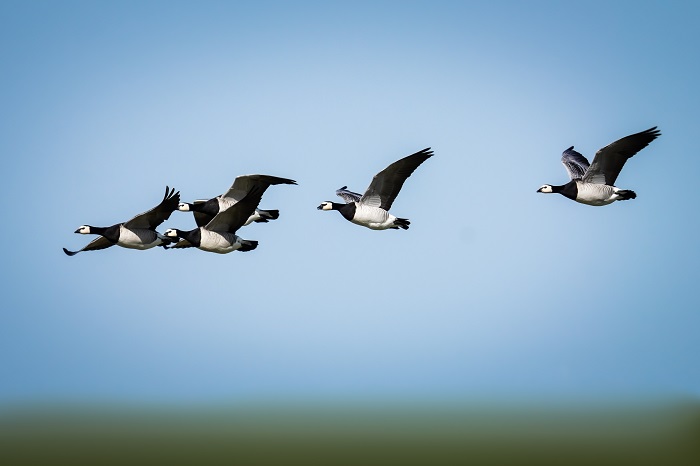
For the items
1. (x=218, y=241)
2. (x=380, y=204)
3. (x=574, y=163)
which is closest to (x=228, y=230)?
(x=218, y=241)

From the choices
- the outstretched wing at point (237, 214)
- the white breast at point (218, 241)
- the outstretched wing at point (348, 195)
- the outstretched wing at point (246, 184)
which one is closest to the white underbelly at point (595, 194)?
the outstretched wing at point (348, 195)

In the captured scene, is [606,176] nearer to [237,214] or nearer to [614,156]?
[614,156]

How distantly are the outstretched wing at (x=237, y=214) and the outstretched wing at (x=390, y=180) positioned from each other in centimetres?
224

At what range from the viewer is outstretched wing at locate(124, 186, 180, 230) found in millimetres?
22562

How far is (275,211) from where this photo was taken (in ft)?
80.5

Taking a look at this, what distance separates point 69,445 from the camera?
109 feet

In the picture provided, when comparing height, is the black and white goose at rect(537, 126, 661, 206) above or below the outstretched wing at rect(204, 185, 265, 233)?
above

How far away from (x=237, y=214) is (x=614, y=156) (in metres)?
7.70

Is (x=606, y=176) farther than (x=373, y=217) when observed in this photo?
No

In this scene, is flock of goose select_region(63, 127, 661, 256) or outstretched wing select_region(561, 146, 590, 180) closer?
flock of goose select_region(63, 127, 661, 256)

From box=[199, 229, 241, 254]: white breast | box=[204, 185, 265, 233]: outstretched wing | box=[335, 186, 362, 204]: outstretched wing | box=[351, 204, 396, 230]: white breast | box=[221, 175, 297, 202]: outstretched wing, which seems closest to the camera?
box=[204, 185, 265, 233]: outstretched wing

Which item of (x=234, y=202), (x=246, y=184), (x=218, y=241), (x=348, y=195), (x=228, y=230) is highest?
(x=348, y=195)

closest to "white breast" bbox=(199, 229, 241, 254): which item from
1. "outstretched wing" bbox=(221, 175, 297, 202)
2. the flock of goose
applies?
the flock of goose

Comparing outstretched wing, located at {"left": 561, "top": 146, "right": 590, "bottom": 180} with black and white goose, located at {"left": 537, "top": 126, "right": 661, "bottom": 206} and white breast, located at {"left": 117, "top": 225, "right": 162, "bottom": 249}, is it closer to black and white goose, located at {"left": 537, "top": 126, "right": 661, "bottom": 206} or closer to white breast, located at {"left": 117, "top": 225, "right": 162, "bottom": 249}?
black and white goose, located at {"left": 537, "top": 126, "right": 661, "bottom": 206}
